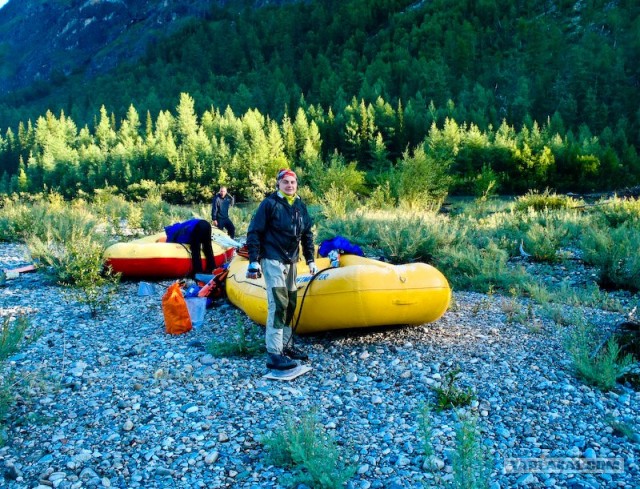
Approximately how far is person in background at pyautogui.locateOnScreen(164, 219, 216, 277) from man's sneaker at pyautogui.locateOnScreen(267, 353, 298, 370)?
4.80 m

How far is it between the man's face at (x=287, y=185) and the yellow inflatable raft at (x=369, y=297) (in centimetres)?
109

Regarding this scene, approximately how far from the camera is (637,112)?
58.1 metres

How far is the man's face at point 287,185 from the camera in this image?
5234mm

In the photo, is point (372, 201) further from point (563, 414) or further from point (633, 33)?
point (633, 33)

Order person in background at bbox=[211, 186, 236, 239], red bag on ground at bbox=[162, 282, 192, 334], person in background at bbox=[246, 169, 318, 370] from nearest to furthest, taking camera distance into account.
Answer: person in background at bbox=[246, 169, 318, 370] < red bag on ground at bbox=[162, 282, 192, 334] < person in background at bbox=[211, 186, 236, 239]

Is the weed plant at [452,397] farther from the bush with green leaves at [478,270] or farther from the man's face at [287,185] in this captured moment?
the bush with green leaves at [478,270]

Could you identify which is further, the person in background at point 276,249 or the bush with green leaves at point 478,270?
the bush with green leaves at point 478,270

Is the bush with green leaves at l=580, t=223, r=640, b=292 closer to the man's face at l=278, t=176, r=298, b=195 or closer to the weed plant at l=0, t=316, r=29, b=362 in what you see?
the man's face at l=278, t=176, r=298, b=195

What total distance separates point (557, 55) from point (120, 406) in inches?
3413

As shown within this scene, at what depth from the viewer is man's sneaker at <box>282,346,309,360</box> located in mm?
5481

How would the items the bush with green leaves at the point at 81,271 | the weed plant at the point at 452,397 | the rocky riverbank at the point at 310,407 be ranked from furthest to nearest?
the bush with green leaves at the point at 81,271
the weed plant at the point at 452,397
the rocky riverbank at the point at 310,407

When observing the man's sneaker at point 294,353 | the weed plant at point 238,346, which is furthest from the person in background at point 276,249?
the weed plant at point 238,346

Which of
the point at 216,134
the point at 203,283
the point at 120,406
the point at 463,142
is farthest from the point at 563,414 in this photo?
the point at 216,134

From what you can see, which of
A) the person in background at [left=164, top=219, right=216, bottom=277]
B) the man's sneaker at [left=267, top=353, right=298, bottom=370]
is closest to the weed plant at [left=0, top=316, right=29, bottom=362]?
the man's sneaker at [left=267, top=353, right=298, bottom=370]
